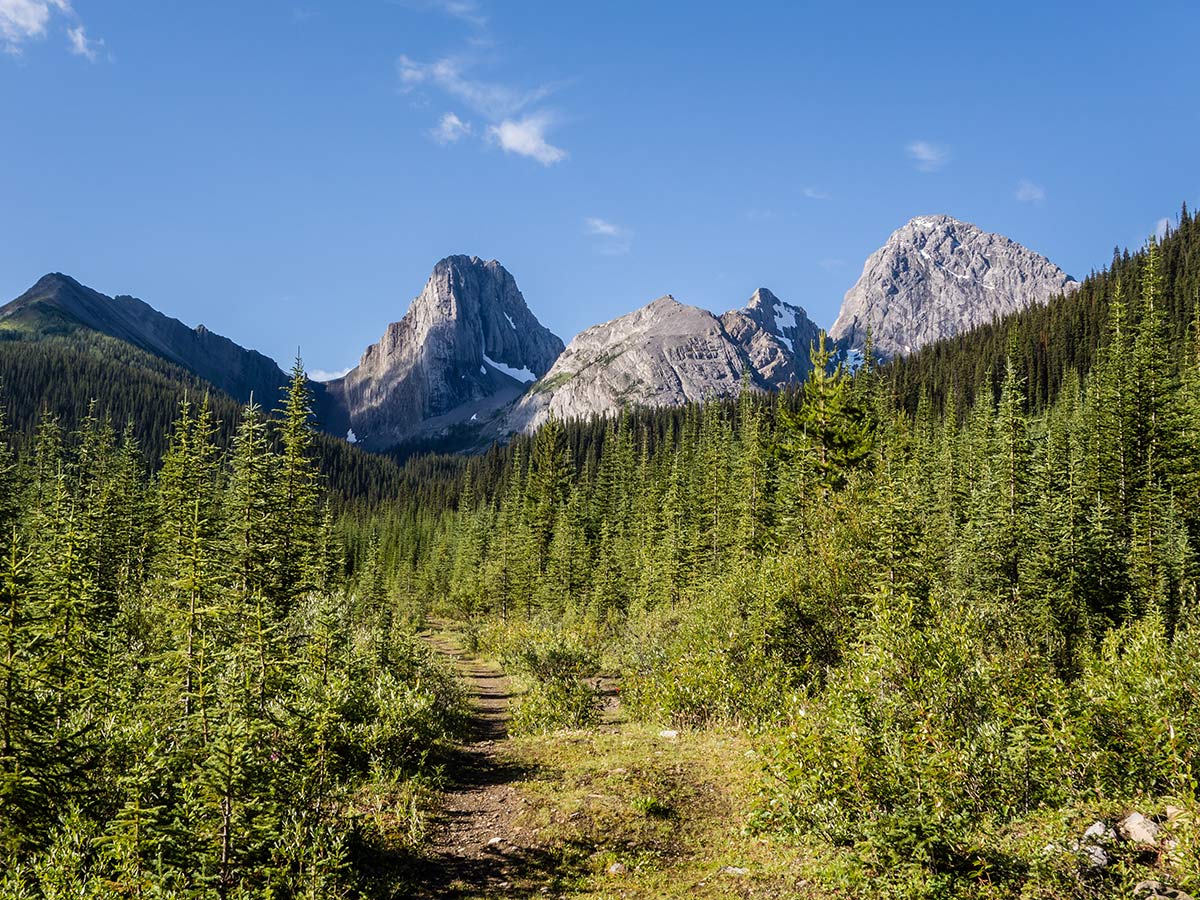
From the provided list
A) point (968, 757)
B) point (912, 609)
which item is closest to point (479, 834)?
point (968, 757)

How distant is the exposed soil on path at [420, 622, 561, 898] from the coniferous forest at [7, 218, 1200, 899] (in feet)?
2.00

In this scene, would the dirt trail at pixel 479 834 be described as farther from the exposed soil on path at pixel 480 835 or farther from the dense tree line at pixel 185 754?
the dense tree line at pixel 185 754

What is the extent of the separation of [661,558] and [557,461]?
26291 millimetres

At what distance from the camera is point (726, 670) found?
19.7 meters

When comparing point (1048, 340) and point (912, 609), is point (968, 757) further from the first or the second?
point (1048, 340)

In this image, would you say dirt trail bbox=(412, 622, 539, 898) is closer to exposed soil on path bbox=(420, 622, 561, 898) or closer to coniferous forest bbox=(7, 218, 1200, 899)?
exposed soil on path bbox=(420, 622, 561, 898)

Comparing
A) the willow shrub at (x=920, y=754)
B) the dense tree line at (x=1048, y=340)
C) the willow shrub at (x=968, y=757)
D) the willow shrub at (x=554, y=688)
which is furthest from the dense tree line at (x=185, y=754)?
the dense tree line at (x=1048, y=340)

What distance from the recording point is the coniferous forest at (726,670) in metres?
7.83

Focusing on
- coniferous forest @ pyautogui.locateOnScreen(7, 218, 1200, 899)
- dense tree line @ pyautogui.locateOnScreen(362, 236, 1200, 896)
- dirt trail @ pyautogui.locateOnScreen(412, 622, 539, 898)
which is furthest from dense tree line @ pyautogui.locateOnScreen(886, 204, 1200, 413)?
dirt trail @ pyautogui.locateOnScreen(412, 622, 539, 898)

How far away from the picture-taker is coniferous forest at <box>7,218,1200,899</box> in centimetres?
783

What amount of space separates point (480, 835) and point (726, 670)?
9.10m

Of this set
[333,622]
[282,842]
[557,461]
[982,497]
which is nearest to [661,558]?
[982,497]

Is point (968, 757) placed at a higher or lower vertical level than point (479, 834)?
higher

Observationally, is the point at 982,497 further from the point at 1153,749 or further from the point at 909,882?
the point at 909,882
